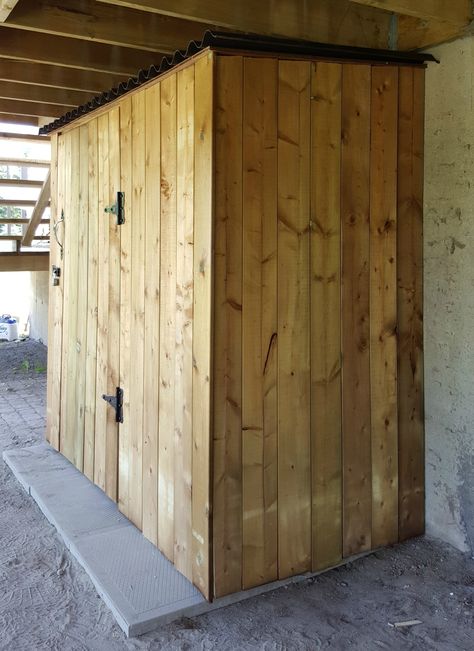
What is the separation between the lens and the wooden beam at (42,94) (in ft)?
13.1

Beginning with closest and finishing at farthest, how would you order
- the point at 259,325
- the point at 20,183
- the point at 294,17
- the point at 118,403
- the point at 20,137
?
the point at 259,325, the point at 294,17, the point at 118,403, the point at 20,137, the point at 20,183

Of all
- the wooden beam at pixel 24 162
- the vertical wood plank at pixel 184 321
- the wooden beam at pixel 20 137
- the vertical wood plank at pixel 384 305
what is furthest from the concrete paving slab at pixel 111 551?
the wooden beam at pixel 24 162

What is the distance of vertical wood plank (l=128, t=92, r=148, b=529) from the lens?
123 inches

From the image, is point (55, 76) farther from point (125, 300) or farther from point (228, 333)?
point (228, 333)

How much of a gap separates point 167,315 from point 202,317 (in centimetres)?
39

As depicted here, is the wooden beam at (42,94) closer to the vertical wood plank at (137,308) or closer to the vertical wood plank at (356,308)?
the vertical wood plank at (137,308)

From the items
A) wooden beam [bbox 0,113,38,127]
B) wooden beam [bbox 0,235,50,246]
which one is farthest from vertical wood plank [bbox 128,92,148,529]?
wooden beam [bbox 0,235,50,246]

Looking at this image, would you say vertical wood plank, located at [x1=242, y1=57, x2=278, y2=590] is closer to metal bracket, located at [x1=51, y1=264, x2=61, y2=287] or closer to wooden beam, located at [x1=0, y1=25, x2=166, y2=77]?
wooden beam, located at [x1=0, y1=25, x2=166, y2=77]

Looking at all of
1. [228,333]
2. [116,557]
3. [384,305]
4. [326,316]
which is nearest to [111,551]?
[116,557]

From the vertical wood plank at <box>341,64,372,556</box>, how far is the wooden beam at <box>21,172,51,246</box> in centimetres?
434

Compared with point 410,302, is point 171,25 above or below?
above

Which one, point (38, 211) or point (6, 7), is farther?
point (38, 211)

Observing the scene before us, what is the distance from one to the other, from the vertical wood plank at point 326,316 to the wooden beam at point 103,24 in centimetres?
82

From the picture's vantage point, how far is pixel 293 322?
8.87 ft
